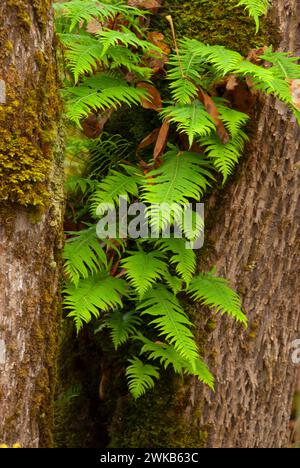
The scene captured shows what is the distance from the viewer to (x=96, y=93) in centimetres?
291

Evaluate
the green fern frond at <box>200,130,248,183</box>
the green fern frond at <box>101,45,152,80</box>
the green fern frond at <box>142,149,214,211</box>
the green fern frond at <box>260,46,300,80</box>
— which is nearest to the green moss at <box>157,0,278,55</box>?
the green fern frond at <box>260,46,300,80</box>

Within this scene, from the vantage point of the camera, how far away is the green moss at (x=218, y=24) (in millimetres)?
3195

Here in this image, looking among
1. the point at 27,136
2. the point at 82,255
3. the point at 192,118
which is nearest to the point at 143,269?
the point at 82,255

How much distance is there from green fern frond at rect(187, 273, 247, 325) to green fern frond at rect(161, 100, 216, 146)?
797 millimetres

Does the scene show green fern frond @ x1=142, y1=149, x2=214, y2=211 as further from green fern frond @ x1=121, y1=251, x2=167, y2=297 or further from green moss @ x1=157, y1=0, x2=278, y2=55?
green moss @ x1=157, y1=0, x2=278, y2=55

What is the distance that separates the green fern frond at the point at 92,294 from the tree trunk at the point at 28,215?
125 mm

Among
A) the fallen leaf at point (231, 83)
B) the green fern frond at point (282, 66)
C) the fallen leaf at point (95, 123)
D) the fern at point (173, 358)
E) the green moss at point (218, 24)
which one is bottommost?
the fern at point (173, 358)

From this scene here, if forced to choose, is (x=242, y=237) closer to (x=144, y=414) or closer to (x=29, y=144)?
(x=144, y=414)

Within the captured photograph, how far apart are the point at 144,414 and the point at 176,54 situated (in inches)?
81.2

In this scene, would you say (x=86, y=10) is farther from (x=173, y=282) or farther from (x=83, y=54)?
(x=173, y=282)

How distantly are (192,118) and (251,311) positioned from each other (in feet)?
4.26

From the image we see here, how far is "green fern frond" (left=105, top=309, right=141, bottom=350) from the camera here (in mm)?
3174

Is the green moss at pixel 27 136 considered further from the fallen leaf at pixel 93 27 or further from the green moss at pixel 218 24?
the green moss at pixel 218 24
